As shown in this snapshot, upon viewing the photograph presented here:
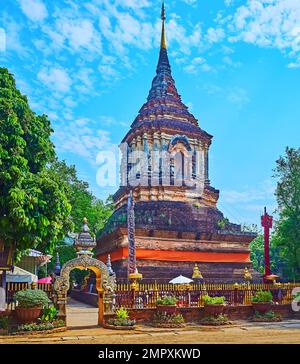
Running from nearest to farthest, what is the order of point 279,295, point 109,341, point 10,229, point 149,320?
1. point 109,341
2. point 10,229
3. point 149,320
4. point 279,295

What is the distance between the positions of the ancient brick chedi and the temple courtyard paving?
903 cm

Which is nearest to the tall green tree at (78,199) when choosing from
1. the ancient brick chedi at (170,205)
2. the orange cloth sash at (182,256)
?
the ancient brick chedi at (170,205)

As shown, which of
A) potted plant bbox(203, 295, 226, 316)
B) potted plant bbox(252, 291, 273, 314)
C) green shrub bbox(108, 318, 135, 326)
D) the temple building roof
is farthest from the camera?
the temple building roof

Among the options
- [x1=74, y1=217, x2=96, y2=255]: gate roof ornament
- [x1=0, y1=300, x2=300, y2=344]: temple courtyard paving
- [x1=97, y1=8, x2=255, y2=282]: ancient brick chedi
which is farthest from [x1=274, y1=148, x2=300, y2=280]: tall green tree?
[x1=74, y1=217, x2=96, y2=255]: gate roof ornament

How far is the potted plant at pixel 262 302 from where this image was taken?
20.9 m

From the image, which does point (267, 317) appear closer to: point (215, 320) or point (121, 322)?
point (215, 320)

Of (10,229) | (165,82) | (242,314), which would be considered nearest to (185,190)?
(165,82)

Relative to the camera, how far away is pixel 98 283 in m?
18.7

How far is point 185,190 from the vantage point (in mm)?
33500

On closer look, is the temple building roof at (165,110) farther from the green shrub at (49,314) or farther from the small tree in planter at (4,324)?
the small tree in planter at (4,324)

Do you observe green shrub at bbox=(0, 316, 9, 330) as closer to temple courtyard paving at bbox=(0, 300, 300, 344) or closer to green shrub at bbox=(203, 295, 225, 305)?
temple courtyard paving at bbox=(0, 300, 300, 344)

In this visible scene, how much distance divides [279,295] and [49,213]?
41.1ft

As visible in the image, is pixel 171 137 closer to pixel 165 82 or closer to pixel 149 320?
pixel 165 82

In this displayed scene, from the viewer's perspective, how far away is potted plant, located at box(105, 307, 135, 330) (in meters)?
17.1
